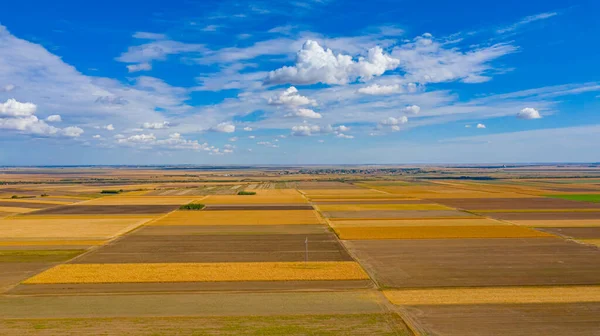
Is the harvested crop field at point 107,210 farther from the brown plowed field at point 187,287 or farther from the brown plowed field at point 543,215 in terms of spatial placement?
the brown plowed field at point 543,215

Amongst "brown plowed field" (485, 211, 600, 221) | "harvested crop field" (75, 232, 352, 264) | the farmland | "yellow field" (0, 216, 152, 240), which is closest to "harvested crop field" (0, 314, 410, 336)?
the farmland

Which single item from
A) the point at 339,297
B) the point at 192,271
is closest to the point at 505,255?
the point at 339,297

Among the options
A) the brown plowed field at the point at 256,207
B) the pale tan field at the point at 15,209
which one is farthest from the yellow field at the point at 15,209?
the brown plowed field at the point at 256,207

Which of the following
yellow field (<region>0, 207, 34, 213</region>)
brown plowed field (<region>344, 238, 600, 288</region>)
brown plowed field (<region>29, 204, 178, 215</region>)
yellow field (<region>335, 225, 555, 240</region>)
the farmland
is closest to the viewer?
the farmland

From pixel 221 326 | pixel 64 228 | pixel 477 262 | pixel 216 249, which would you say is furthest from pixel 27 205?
pixel 477 262

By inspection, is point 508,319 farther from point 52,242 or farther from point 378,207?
point 378,207

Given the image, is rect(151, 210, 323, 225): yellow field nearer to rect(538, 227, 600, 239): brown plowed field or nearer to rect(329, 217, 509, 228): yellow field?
rect(329, 217, 509, 228): yellow field
